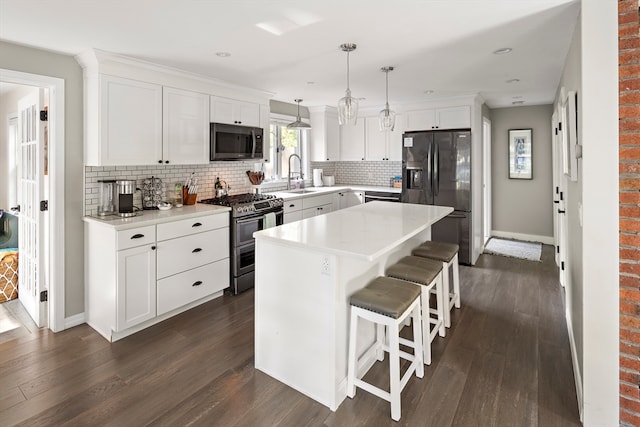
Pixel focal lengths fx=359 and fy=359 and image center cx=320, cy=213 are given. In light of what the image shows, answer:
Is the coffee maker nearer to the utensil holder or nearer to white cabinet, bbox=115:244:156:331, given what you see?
white cabinet, bbox=115:244:156:331

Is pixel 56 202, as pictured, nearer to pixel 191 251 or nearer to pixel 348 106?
pixel 191 251

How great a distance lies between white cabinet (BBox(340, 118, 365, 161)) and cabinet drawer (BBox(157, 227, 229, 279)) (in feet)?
10.5

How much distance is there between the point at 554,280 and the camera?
4.38 meters

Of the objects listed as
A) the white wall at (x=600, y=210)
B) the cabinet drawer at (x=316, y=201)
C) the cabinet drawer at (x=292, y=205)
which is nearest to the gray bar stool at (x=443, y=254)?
the white wall at (x=600, y=210)

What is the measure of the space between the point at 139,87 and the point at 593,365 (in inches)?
156

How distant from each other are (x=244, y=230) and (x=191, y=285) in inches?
31.9

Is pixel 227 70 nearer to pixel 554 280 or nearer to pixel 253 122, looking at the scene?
pixel 253 122

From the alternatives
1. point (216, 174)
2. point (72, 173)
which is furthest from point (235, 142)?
point (72, 173)

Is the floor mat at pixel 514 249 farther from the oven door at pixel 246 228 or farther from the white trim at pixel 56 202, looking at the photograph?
the white trim at pixel 56 202

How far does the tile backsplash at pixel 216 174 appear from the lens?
333 cm

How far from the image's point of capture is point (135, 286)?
3.05 m

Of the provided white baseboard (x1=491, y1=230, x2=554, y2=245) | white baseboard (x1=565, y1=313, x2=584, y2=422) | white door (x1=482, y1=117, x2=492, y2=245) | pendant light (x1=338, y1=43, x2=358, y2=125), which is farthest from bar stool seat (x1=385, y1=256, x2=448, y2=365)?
white baseboard (x1=491, y1=230, x2=554, y2=245)

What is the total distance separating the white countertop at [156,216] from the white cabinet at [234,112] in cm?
105

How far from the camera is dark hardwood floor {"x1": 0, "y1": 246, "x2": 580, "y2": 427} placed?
207 cm
